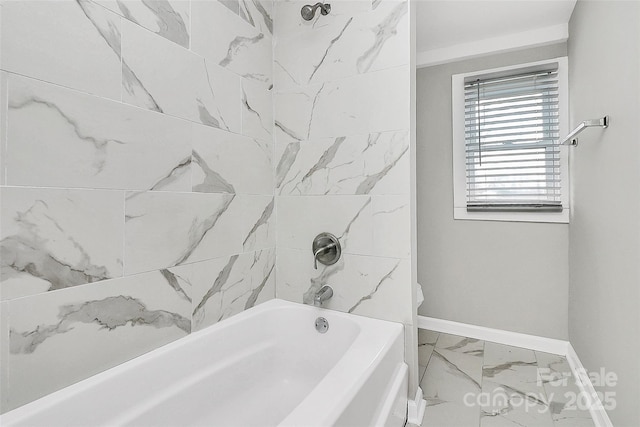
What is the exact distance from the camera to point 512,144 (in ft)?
7.50

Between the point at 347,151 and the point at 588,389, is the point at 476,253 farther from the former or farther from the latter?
the point at 347,151

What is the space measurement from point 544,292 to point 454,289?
602 millimetres

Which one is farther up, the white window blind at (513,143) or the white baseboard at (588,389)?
the white window blind at (513,143)

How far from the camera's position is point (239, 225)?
158 centimetres

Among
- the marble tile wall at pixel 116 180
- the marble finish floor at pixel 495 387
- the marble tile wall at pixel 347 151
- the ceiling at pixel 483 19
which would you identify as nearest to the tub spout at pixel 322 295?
the marble tile wall at pixel 347 151

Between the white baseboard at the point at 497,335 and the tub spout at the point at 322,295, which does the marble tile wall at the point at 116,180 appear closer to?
the tub spout at the point at 322,295

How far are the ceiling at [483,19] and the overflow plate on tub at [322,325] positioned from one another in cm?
205

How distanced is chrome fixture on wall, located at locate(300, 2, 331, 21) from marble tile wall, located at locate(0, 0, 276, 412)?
0.31m

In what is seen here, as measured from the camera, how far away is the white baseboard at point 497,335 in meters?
2.15

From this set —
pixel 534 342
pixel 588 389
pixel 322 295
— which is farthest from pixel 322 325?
pixel 534 342

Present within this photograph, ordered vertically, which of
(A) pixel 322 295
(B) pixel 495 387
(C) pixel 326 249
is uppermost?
(C) pixel 326 249

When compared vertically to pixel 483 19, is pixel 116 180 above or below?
below

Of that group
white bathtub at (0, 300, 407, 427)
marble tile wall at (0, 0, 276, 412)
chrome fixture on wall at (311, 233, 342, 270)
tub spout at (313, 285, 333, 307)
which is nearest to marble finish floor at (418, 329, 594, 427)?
white bathtub at (0, 300, 407, 427)

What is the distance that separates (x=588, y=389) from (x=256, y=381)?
1.74 m
